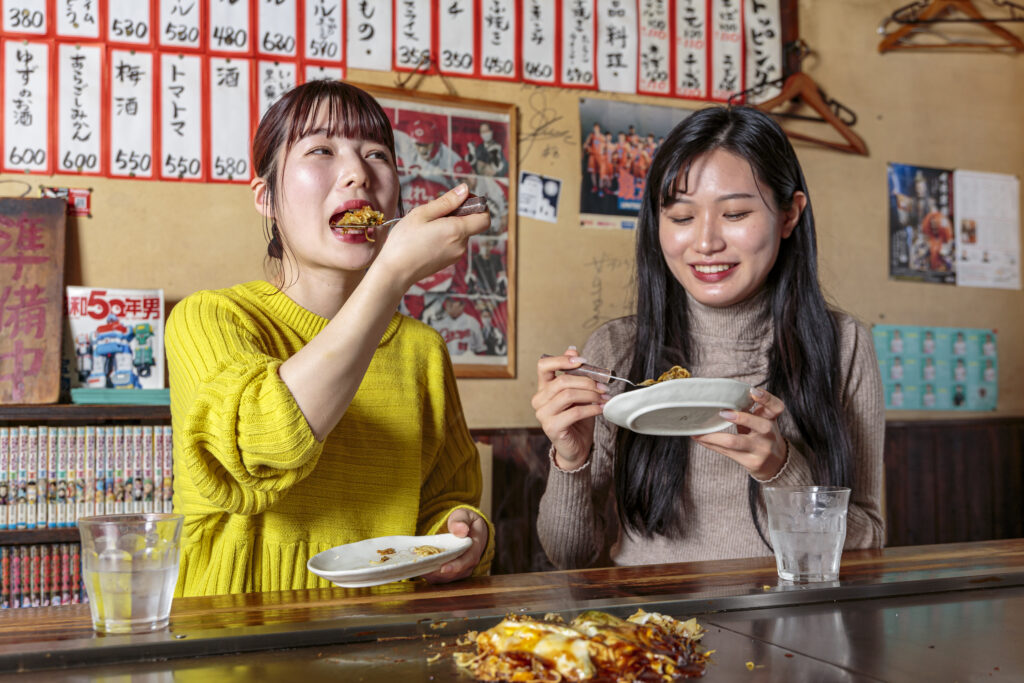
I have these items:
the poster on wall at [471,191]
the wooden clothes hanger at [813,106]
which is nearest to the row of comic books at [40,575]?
the poster on wall at [471,191]

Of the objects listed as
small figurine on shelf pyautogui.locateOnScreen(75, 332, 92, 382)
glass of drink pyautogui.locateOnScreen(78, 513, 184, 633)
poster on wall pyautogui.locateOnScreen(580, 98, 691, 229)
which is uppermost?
poster on wall pyautogui.locateOnScreen(580, 98, 691, 229)

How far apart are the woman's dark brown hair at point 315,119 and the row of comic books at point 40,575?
1.41 m

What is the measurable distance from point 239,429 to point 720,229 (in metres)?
0.97

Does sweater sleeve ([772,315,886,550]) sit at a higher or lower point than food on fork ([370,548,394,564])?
higher

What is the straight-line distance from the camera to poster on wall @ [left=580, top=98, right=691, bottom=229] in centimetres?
295

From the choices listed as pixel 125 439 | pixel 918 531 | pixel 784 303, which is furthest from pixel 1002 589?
pixel 918 531

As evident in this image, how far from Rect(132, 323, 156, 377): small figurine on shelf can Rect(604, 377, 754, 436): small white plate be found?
5.28 ft

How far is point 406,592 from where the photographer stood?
Result: 1.07 metres

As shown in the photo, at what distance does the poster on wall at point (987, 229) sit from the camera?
11.3 ft

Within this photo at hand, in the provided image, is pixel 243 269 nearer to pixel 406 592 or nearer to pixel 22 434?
pixel 22 434

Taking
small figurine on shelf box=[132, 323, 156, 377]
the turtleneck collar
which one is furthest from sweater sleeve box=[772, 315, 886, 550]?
small figurine on shelf box=[132, 323, 156, 377]

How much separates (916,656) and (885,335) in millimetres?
2734

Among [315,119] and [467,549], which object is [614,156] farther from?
[467,549]
